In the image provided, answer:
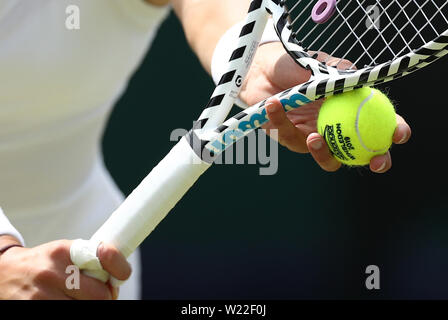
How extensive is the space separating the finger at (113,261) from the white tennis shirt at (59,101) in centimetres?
42

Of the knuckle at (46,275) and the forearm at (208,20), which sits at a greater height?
the forearm at (208,20)

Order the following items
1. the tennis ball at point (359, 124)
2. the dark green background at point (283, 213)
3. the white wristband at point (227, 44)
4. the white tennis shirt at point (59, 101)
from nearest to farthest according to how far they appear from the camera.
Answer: the tennis ball at point (359, 124) < the white wristband at point (227, 44) < the white tennis shirt at point (59, 101) < the dark green background at point (283, 213)

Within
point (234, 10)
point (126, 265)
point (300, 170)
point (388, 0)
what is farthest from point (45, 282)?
point (300, 170)

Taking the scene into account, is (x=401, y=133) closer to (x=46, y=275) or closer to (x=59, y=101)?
(x=46, y=275)

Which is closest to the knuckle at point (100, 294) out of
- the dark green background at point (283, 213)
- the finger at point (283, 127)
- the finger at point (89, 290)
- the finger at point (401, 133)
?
the finger at point (89, 290)

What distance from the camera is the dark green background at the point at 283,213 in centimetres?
255

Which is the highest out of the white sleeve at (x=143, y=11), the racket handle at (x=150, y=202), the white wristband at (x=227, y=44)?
the white sleeve at (x=143, y=11)

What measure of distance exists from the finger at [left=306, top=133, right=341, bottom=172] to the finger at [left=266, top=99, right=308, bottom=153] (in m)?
0.05

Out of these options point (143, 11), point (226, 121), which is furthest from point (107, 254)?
point (143, 11)

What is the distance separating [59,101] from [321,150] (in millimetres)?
558

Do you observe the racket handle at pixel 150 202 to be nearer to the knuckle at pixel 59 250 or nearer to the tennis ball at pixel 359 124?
the knuckle at pixel 59 250

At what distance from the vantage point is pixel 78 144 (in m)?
1.62

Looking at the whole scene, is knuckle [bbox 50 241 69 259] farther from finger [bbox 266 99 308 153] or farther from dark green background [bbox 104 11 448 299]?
dark green background [bbox 104 11 448 299]

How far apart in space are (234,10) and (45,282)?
54cm
